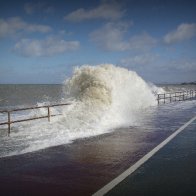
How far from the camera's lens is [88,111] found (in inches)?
783

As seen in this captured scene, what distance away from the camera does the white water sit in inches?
503

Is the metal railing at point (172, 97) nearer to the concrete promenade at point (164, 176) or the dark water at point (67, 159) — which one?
the dark water at point (67, 159)

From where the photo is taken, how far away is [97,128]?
624 inches

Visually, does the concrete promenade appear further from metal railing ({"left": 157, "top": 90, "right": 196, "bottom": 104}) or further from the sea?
metal railing ({"left": 157, "top": 90, "right": 196, "bottom": 104})

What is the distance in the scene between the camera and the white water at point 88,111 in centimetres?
1277

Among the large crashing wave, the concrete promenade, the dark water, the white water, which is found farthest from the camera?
the large crashing wave

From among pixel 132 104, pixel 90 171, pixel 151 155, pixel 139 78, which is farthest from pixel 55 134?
pixel 139 78

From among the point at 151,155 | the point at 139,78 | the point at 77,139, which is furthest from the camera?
the point at 139,78

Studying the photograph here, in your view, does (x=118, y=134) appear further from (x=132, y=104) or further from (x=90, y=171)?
(x=132, y=104)

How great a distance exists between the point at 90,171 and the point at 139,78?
3058 centimetres

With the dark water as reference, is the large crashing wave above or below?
above

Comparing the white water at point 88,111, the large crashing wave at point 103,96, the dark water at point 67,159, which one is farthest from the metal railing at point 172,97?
the dark water at point 67,159

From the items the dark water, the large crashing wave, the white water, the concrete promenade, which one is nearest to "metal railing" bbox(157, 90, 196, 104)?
the white water

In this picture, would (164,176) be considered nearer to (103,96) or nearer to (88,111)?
(88,111)
